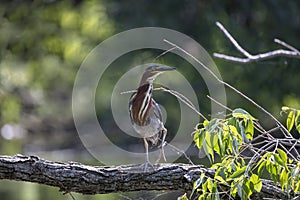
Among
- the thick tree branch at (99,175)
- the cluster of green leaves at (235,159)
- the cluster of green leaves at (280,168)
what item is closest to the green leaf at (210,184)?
the cluster of green leaves at (235,159)

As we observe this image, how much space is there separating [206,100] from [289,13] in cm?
123

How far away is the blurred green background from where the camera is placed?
827 cm

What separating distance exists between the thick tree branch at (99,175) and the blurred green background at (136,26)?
163 inches

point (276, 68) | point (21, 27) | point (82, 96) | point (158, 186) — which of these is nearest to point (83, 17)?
point (82, 96)

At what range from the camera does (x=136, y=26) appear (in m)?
8.84

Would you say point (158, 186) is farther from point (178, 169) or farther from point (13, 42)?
point (13, 42)

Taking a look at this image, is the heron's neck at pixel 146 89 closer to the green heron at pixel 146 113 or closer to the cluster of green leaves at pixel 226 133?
the green heron at pixel 146 113

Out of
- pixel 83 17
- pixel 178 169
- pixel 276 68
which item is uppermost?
pixel 83 17

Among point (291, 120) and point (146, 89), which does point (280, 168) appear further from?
point (146, 89)

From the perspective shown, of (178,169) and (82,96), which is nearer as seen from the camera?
(178,169)

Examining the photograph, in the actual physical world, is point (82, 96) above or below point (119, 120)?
above

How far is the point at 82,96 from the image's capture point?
10.9m

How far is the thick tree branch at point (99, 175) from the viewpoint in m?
2.90

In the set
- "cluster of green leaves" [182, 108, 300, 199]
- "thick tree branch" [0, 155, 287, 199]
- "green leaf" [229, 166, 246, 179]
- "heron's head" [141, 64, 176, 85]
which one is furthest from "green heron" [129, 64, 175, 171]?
"green leaf" [229, 166, 246, 179]
